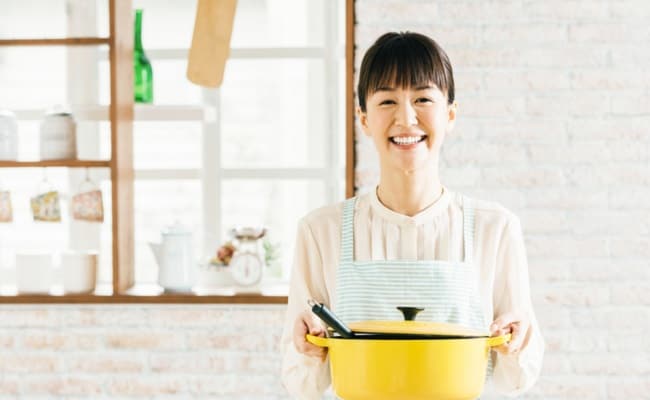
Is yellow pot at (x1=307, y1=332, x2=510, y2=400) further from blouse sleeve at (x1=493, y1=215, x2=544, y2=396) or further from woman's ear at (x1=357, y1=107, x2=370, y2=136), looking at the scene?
woman's ear at (x1=357, y1=107, x2=370, y2=136)

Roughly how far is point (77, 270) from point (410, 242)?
157cm

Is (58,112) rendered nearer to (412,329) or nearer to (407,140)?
(407,140)

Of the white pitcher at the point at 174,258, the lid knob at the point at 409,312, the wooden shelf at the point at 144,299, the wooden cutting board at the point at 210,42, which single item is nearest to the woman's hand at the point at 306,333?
the lid knob at the point at 409,312

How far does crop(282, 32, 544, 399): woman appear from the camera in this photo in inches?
56.7

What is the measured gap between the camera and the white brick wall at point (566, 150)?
2.68 metres

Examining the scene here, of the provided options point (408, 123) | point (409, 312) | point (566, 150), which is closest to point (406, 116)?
point (408, 123)

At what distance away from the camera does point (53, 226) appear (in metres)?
3.03

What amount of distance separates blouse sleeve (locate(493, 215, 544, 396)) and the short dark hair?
28 centimetres

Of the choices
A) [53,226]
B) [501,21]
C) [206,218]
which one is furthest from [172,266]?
[501,21]

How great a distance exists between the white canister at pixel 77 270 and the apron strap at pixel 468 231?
5.22 feet

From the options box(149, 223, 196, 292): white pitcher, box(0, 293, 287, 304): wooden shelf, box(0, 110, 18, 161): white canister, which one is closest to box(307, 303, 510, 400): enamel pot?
box(0, 293, 287, 304): wooden shelf

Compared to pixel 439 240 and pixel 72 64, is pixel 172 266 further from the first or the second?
pixel 439 240

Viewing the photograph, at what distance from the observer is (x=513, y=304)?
1487 millimetres

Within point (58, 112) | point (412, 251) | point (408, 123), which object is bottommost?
point (412, 251)
